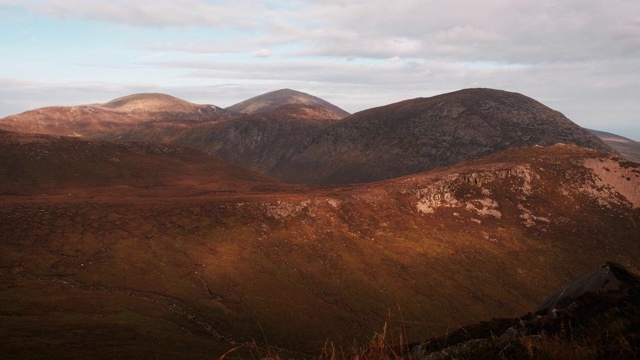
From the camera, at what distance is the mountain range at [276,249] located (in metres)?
57.2

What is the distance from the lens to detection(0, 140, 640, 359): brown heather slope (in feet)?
185

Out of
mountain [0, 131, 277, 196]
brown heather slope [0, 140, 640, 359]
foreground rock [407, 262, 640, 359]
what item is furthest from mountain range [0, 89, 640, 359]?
foreground rock [407, 262, 640, 359]

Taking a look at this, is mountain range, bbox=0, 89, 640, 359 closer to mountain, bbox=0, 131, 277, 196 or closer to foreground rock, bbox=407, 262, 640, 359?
mountain, bbox=0, 131, 277, 196

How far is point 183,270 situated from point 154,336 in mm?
20891

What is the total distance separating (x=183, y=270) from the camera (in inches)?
2840

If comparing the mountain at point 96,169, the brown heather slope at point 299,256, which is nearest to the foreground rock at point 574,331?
the brown heather slope at point 299,256

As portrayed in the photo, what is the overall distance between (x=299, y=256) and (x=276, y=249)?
498 centimetres

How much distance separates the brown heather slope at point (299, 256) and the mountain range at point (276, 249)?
13.8 inches

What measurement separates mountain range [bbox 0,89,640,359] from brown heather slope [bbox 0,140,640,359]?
13.8 inches

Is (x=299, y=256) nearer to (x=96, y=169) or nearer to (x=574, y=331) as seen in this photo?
(x=574, y=331)

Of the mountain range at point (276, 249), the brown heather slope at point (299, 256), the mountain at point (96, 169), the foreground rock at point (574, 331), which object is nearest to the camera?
the foreground rock at point (574, 331)

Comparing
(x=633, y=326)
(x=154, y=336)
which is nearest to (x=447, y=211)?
(x=154, y=336)

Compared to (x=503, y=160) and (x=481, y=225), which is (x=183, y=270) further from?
(x=503, y=160)

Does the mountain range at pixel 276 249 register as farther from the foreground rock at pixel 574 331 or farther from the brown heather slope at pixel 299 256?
the foreground rock at pixel 574 331
